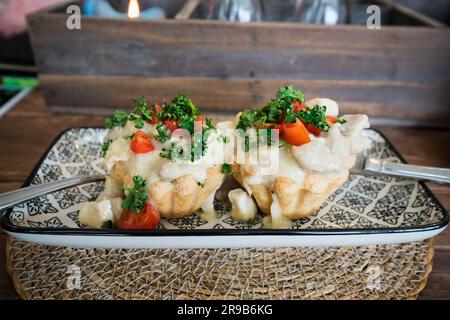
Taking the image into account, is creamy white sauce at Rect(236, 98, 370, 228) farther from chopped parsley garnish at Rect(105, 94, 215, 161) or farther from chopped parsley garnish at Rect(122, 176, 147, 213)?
chopped parsley garnish at Rect(122, 176, 147, 213)

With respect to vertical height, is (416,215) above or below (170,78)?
below

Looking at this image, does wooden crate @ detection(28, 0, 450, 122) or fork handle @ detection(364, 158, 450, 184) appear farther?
wooden crate @ detection(28, 0, 450, 122)

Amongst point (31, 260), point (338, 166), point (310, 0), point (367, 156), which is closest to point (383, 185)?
point (367, 156)

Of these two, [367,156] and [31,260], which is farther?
[367,156]

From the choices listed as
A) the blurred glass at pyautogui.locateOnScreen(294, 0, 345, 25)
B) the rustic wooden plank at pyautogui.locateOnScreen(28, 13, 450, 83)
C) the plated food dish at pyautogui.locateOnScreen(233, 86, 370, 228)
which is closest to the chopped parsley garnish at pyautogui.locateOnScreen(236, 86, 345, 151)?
the plated food dish at pyautogui.locateOnScreen(233, 86, 370, 228)

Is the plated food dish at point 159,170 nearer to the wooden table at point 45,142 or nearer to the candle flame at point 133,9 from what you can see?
the wooden table at point 45,142

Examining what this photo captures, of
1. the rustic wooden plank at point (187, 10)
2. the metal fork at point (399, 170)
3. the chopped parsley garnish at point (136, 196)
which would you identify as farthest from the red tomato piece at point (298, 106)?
the rustic wooden plank at point (187, 10)
